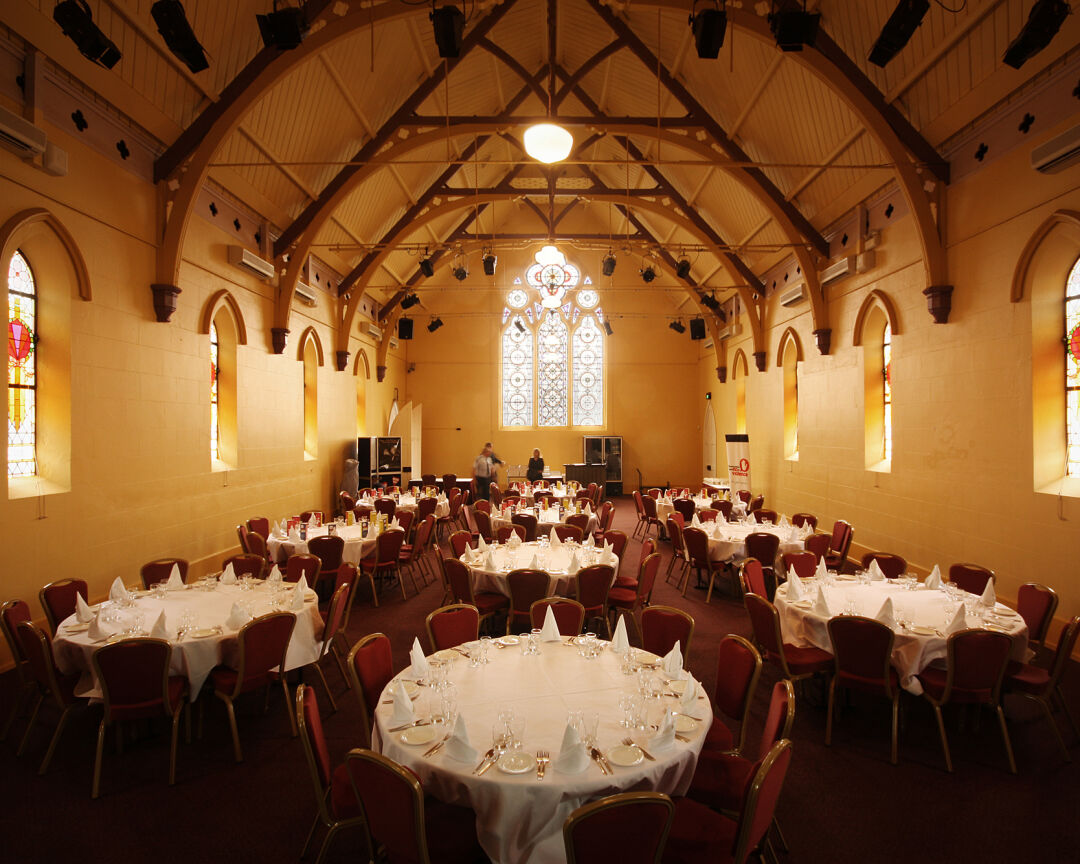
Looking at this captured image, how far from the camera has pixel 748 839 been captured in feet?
7.98

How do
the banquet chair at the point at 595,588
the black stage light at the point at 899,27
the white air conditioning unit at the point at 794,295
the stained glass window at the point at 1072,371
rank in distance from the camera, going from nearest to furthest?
1. the black stage light at the point at 899,27
2. the banquet chair at the point at 595,588
3. the stained glass window at the point at 1072,371
4. the white air conditioning unit at the point at 794,295

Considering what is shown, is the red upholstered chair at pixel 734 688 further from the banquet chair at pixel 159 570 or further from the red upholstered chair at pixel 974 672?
the banquet chair at pixel 159 570

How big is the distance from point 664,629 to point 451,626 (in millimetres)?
1474

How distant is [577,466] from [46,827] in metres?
15.3

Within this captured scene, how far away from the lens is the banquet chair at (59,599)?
4758mm

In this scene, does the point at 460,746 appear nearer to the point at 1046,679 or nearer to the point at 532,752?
the point at 532,752

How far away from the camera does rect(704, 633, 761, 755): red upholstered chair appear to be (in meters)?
3.43

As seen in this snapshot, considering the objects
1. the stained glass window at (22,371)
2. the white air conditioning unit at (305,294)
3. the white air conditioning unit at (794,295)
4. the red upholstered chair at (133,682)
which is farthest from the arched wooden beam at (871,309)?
the stained glass window at (22,371)

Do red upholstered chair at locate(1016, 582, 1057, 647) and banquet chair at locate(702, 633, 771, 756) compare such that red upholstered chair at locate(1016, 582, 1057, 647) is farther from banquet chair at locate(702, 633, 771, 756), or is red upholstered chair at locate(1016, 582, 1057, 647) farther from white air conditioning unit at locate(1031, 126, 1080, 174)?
white air conditioning unit at locate(1031, 126, 1080, 174)

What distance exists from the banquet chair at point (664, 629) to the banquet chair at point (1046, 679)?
7.50 feet

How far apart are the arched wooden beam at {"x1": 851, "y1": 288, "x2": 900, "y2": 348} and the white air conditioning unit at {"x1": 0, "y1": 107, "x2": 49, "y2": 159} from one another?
31.8 ft

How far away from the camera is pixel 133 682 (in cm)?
382

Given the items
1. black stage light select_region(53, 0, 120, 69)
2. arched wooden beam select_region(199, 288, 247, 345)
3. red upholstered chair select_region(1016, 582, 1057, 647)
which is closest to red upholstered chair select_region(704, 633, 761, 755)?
red upholstered chair select_region(1016, 582, 1057, 647)

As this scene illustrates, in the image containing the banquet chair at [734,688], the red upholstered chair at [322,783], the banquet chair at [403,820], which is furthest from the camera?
the banquet chair at [734,688]
